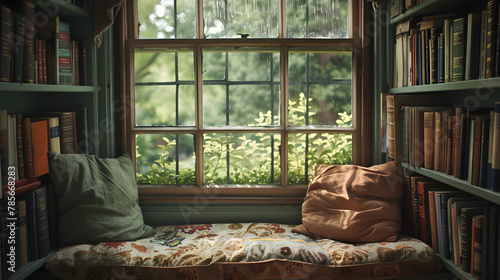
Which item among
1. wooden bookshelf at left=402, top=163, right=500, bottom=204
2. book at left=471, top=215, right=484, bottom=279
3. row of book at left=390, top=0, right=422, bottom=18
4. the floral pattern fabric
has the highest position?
row of book at left=390, top=0, right=422, bottom=18

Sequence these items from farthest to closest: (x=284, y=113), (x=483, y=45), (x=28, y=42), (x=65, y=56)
Answer: 1. (x=284, y=113)
2. (x=65, y=56)
3. (x=28, y=42)
4. (x=483, y=45)

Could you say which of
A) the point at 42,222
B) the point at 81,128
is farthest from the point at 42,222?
the point at 81,128

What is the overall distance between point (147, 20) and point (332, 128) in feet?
4.69

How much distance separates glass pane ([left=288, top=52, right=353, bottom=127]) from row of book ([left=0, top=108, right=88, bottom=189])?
1344 millimetres

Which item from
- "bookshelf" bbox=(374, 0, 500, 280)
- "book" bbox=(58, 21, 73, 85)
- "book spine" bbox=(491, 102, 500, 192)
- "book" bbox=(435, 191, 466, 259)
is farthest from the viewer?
"book" bbox=(58, 21, 73, 85)

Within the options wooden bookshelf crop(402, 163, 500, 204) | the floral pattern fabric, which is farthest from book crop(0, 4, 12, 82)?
wooden bookshelf crop(402, 163, 500, 204)

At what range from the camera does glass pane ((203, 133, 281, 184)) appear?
2676mm

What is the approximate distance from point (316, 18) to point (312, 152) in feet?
2.92

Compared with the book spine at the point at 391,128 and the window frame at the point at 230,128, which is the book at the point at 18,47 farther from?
the book spine at the point at 391,128

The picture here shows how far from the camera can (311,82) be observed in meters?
2.65

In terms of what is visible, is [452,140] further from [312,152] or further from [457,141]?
[312,152]

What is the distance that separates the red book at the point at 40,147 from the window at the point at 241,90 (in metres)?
0.68

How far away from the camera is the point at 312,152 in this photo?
8.77 ft

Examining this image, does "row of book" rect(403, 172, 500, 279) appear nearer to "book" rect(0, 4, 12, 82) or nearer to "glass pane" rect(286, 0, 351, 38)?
"glass pane" rect(286, 0, 351, 38)
